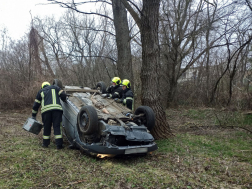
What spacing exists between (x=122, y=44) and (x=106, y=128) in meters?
5.52

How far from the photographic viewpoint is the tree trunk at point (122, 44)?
9219 mm

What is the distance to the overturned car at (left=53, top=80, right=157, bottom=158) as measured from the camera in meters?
4.47

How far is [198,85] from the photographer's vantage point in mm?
14734

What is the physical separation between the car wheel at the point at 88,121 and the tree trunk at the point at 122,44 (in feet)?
14.8

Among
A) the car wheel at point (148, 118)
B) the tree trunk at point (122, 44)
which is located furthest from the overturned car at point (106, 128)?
the tree trunk at point (122, 44)

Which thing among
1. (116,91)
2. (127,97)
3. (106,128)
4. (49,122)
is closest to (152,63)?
(127,97)

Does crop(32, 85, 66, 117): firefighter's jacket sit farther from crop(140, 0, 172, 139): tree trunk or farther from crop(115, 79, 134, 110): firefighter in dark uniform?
crop(140, 0, 172, 139): tree trunk

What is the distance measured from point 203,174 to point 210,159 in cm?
89

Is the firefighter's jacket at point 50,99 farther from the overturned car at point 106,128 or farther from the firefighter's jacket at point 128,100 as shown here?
the firefighter's jacket at point 128,100

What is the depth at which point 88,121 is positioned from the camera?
4750 millimetres

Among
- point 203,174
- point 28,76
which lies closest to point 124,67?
point 203,174

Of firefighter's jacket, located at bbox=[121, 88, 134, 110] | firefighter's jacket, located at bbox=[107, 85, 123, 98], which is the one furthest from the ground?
firefighter's jacket, located at bbox=[107, 85, 123, 98]

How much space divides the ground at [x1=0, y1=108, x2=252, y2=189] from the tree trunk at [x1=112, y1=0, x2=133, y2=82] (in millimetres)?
4080

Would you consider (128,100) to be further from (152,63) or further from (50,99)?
(50,99)
